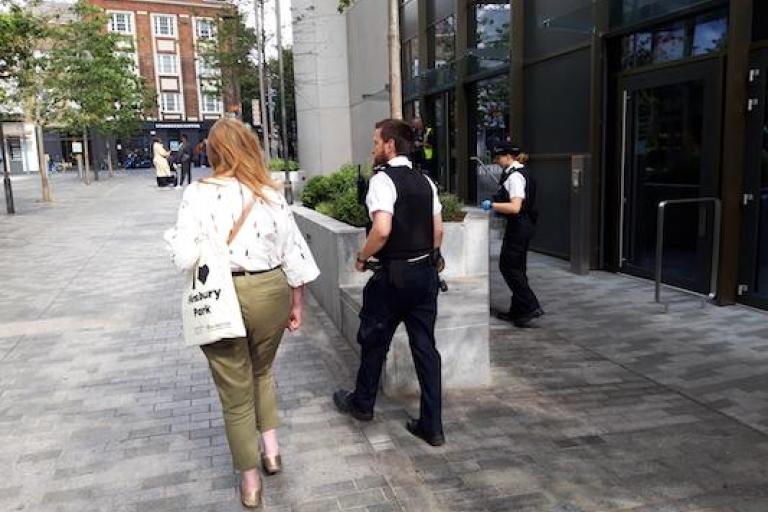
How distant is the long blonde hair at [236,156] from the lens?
10.4 ft

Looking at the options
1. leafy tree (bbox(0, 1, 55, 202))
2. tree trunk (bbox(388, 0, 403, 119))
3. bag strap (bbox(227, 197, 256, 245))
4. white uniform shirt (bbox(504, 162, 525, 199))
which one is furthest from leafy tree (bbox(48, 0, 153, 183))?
bag strap (bbox(227, 197, 256, 245))

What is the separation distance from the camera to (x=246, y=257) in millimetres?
3133

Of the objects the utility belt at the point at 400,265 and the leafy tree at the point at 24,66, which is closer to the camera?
the utility belt at the point at 400,265

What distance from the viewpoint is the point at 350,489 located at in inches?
136

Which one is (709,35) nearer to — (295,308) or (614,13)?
(614,13)

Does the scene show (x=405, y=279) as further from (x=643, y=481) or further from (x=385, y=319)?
(x=643, y=481)

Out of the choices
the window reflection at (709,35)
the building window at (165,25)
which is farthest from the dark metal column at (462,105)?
the building window at (165,25)

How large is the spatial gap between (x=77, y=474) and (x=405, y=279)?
201cm

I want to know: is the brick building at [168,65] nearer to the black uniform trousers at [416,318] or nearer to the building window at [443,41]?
the building window at [443,41]

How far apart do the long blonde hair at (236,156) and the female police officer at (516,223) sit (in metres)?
3.35

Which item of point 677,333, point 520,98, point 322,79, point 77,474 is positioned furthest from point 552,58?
point 322,79

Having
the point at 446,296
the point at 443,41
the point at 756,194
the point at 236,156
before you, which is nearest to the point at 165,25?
the point at 443,41

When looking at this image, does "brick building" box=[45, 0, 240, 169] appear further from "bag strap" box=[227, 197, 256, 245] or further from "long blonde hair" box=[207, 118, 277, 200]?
"bag strap" box=[227, 197, 256, 245]

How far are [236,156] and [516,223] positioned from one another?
372 centimetres
